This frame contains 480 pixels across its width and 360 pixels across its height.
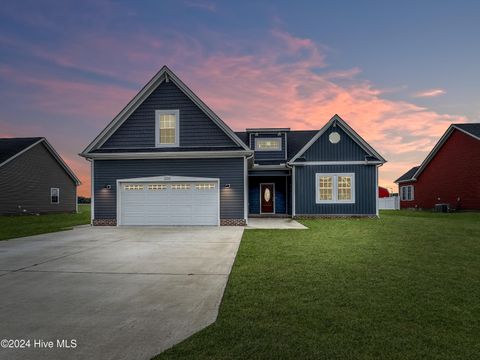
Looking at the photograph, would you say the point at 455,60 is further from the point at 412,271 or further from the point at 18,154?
the point at 18,154

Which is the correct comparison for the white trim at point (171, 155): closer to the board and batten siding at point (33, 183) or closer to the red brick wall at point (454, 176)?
the board and batten siding at point (33, 183)

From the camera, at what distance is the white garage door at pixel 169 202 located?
51.6 feet

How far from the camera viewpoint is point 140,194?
16141 millimetres

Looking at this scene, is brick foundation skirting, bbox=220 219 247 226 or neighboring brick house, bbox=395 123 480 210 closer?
brick foundation skirting, bbox=220 219 247 226

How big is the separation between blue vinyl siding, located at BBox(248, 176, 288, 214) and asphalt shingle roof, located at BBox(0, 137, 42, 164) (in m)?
20.9

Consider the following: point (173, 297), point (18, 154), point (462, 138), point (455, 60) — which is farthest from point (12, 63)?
point (462, 138)

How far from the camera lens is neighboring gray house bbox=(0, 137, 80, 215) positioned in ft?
83.6

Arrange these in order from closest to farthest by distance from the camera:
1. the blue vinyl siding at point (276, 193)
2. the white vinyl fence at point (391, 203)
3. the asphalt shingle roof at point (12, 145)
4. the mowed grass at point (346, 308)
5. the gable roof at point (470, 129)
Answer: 1. the mowed grass at point (346, 308)
2. the blue vinyl siding at point (276, 193)
3. the gable roof at point (470, 129)
4. the asphalt shingle roof at point (12, 145)
5. the white vinyl fence at point (391, 203)

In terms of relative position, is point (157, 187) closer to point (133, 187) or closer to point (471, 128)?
point (133, 187)

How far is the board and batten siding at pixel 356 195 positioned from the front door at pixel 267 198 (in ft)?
12.4

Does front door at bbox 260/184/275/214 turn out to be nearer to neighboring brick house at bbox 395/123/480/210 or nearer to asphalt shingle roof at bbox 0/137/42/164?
Result: neighboring brick house at bbox 395/123/480/210

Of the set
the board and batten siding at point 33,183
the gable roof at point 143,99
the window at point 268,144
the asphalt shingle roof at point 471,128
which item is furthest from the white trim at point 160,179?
Answer: the asphalt shingle roof at point 471,128

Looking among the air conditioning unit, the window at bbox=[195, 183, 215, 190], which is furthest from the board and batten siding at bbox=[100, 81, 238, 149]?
the air conditioning unit

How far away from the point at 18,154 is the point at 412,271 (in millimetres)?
30635
